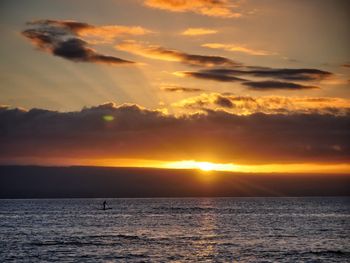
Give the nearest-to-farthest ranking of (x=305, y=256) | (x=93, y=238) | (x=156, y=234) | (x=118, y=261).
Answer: (x=118, y=261) → (x=305, y=256) → (x=93, y=238) → (x=156, y=234)

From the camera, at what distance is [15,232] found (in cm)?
10281

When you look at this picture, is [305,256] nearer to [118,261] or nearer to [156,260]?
[156,260]

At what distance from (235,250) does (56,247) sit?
2396 centimetres

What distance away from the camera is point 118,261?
203 feet

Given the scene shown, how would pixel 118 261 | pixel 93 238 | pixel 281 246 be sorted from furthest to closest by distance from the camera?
pixel 93 238
pixel 281 246
pixel 118 261

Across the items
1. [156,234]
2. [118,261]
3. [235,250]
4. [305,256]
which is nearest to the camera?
[118,261]

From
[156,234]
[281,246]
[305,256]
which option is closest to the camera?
[305,256]

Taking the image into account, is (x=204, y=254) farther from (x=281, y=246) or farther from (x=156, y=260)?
(x=281, y=246)

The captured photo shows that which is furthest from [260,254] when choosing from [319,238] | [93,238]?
[93,238]

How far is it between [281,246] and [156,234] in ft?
89.5

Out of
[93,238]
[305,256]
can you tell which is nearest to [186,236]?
[93,238]

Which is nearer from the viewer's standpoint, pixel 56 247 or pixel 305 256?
pixel 305 256

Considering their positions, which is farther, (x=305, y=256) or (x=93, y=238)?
(x=93, y=238)

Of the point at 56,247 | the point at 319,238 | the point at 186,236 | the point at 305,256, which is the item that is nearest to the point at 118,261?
the point at 56,247
